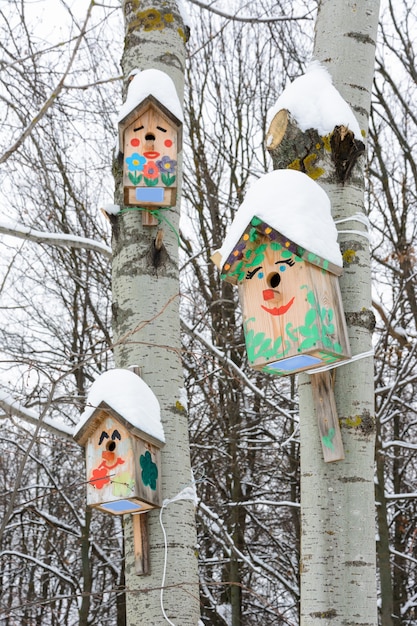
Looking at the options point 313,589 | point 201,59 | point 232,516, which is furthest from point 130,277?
point 201,59

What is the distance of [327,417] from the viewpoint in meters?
2.09

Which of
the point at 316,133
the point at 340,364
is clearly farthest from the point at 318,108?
the point at 340,364

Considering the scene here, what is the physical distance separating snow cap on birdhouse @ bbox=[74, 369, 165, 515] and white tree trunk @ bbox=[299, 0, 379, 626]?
0.75 m

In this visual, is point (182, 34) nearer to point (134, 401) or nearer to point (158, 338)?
point (158, 338)

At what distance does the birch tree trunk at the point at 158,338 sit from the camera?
2578mm

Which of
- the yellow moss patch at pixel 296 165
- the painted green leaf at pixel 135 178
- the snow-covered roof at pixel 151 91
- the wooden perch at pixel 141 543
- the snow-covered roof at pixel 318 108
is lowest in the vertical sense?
the wooden perch at pixel 141 543

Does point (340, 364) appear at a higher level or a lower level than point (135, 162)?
lower

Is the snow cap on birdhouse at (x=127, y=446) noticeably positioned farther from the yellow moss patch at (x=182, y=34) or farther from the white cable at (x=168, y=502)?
the yellow moss patch at (x=182, y=34)

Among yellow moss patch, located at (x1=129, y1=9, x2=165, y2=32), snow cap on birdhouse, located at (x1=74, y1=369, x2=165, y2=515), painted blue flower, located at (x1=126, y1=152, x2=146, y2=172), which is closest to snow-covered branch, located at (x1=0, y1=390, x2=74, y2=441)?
snow cap on birdhouse, located at (x1=74, y1=369, x2=165, y2=515)

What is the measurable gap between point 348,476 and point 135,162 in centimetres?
179

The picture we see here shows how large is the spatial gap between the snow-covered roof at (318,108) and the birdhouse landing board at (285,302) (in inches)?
13.9

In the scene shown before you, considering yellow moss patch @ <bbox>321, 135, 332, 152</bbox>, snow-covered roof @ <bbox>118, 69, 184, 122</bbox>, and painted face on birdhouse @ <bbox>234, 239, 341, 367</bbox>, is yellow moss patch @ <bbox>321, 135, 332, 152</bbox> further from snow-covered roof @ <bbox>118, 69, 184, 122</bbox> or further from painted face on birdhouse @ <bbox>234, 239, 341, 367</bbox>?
snow-covered roof @ <bbox>118, 69, 184, 122</bbox>

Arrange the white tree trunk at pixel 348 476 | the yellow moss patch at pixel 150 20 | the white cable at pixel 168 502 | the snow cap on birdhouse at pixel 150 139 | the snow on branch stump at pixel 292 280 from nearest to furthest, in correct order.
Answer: the white tree trunk at pixel 348 476, the snow on branch stump at pixel 292 280, the white cable at pixel 168 502, the snow cap on birdhouse at pixel 150 139, the yellow moss patch at pixel 150 20

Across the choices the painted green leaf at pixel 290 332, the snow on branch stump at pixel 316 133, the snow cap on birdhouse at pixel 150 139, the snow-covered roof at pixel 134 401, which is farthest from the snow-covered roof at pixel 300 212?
the snow cap on birdhouse at pixel 150 139
